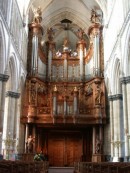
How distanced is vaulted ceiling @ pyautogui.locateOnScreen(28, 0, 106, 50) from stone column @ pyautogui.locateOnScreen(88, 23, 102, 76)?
3.02 m

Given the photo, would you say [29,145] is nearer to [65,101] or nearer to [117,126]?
[65,101]

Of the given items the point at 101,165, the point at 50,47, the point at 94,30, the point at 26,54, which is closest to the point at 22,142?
the point at 26,54

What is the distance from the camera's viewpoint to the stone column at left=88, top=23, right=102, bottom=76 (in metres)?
30.1

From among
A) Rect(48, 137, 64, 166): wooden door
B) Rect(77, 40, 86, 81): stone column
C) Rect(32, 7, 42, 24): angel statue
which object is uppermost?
Rect(32, 7, 42, 24): angel statue

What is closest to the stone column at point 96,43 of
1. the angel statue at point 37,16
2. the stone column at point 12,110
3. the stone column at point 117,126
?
the stone column at point 117,126

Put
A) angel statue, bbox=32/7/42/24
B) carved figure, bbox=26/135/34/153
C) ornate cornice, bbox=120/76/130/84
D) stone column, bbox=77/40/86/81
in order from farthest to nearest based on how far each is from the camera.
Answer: angel statue, bbox=32/7/42/24, stone column, bbox=77/40/86/81, carved figure, bbox=26/135/34/153, ornate cornice, bbox=120/76/130/84

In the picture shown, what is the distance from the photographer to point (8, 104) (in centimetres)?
2466

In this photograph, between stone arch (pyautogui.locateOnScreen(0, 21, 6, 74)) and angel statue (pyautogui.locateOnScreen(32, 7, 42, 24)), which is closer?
stone arch (pyautogui.locateOnScreen(0, 21, 6, 74))

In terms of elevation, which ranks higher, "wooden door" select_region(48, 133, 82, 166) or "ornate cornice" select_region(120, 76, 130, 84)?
"ornate cornice" select_region(120, 76, 130, 84)

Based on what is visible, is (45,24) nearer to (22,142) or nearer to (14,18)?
(14,18)

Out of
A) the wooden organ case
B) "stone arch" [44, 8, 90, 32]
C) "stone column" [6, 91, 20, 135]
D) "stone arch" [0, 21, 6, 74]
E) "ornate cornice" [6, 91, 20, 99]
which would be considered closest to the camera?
"stone arch" [0, 21, 6, 74]

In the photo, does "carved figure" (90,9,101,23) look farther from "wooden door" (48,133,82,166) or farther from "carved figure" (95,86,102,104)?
"wooden door" (48,133,82,166)

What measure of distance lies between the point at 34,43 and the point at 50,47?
7.64ft

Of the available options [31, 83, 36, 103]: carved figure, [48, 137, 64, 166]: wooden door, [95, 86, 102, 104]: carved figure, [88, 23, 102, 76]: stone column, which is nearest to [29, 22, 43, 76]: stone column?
[31, 83, 36, 103]: carved figure
